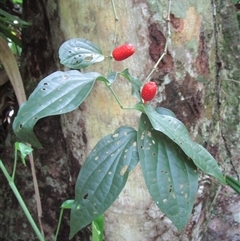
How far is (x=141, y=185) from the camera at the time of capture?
0.84m

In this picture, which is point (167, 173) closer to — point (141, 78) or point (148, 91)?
point (148, 91)

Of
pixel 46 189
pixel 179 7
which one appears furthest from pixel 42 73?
pixel 179 7

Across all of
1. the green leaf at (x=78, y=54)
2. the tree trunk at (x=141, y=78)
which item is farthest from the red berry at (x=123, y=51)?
the tree trunk at (x=141, y=78)

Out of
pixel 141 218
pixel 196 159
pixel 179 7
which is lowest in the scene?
pixel 141 218

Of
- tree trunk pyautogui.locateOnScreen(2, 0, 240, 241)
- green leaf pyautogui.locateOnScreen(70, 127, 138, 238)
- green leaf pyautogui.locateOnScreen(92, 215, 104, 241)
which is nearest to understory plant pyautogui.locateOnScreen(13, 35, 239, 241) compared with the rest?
green leaf pyautogui.locateOnScreen(70, 127, 138, 238)

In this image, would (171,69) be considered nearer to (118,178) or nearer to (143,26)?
(143,26)

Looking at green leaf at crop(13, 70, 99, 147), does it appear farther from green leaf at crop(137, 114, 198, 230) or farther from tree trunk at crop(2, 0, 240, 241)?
tree trunk at crop(2, 0, 240, 241)

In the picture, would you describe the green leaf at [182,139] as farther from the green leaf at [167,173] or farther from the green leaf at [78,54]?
the green leaf at [78,54]

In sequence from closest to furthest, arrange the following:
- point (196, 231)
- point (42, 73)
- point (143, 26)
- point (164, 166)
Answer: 1. point (164, 166)
2. point (143, 26)
3. point (196, 231)
4. point (42, 73)

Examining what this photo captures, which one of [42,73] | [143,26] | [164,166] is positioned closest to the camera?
[164,166]

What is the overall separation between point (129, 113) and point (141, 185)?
16 cm

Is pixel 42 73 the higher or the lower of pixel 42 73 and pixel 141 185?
the higher

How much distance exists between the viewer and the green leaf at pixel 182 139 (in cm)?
50

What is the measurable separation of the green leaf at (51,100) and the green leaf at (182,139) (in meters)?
0.09
